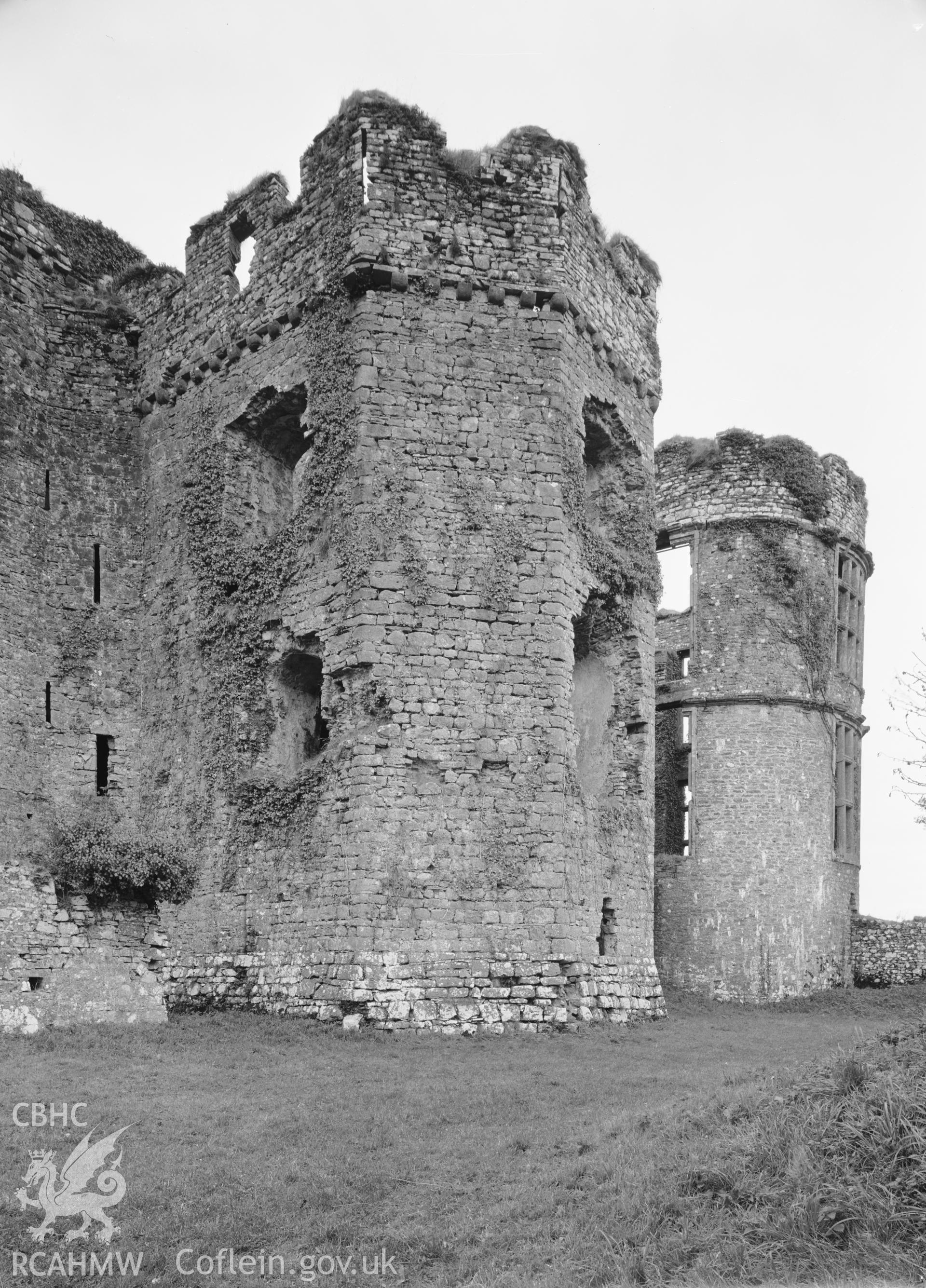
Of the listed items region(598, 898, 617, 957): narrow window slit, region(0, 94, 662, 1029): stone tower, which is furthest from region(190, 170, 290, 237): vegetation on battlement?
region(598, 898, 617, 957): narrow window slit

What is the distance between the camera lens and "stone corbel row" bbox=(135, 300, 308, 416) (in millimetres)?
16547

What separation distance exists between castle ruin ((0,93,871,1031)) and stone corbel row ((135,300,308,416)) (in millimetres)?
63

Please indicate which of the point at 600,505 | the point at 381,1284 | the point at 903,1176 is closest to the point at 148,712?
the point at 600,505

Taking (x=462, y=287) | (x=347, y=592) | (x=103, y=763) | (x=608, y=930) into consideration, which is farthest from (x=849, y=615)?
(x=103, y=763)

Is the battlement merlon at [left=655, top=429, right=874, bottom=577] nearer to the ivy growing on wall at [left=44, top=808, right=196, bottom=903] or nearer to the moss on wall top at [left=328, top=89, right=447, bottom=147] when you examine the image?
the moss on wall top at [left=328, top=89, right=447, bottom=147]

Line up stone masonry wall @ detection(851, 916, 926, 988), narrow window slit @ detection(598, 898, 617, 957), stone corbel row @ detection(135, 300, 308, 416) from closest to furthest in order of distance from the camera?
narrow window slit @ detection(598, 898, 617, 957)
stone corbel row @ detection(135, 300, 308, 416)
stone masonry wall @ detection(851, 916, 926, 988)

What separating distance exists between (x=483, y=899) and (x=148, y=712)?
6522 millimetres

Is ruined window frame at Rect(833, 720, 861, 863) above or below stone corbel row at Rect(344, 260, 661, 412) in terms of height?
below

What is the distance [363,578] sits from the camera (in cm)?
1463

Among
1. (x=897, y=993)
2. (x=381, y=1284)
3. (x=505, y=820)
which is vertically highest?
(x=505, y=820)

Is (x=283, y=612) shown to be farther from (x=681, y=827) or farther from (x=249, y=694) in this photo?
(x=681, y=827)

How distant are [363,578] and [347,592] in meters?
0.35

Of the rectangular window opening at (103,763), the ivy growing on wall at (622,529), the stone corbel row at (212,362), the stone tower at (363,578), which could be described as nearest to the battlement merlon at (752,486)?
the stone tower at (363,578)

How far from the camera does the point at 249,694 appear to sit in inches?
637
